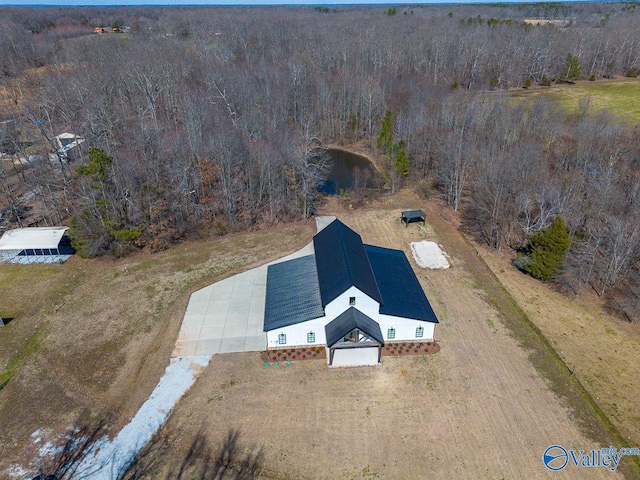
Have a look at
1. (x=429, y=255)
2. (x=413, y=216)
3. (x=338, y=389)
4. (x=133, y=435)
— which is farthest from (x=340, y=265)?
(x=413, y=216)

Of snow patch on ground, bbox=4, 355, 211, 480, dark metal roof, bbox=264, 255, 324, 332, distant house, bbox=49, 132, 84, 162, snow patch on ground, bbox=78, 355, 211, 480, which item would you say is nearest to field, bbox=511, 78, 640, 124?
dark metal roof, bbox=264, 255, 324, 332

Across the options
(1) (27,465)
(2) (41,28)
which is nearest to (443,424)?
(1) (27,465)

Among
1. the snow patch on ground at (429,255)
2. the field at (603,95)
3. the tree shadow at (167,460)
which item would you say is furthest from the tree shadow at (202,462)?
the field at (603,95)

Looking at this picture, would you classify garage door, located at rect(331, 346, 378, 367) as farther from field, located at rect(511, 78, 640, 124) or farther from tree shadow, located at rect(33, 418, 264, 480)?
field, located at rect(511, 78, 640, 124)

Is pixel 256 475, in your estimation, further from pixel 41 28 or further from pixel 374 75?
pixel 41 28

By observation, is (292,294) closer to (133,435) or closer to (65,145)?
(133,435)

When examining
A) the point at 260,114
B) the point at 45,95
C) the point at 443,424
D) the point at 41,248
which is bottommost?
the point at 443,424

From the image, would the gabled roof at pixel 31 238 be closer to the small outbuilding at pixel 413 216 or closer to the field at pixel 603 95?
the small outbuilding at pixel 413 216
